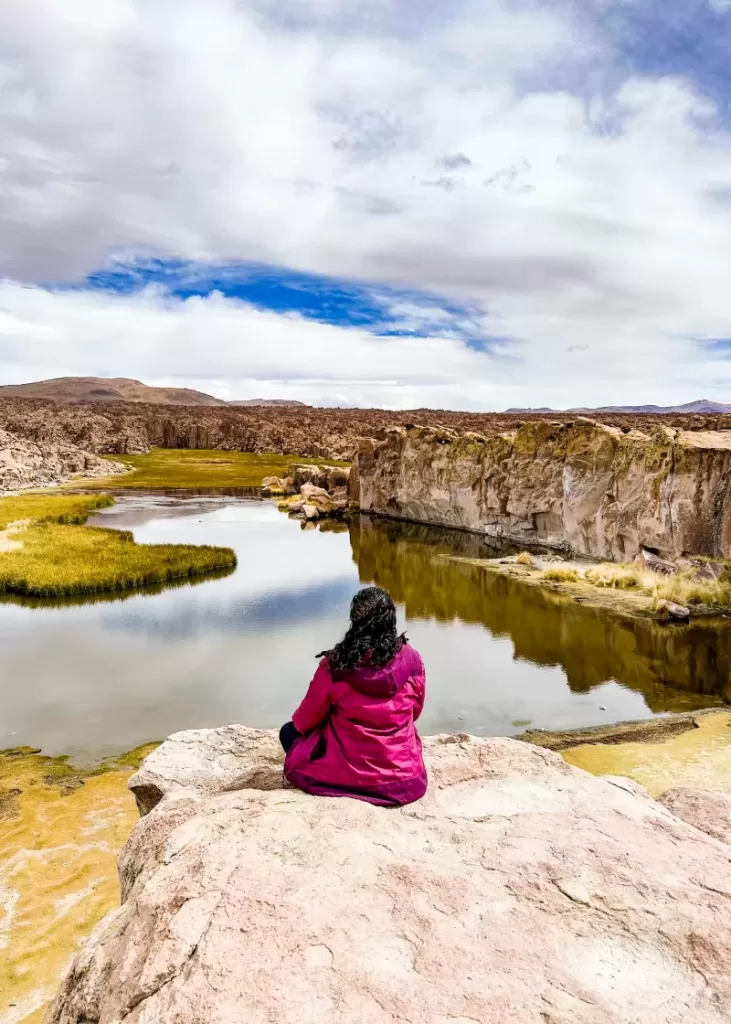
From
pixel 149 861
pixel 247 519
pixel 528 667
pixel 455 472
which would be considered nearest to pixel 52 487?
pixel 247 519

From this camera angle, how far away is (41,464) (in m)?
59.7

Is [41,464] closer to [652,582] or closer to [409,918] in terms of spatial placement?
[652,582]

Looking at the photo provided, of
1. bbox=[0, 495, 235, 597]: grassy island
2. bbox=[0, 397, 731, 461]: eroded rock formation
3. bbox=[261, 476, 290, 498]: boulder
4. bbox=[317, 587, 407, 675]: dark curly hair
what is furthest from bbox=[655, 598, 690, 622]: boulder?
bbox=[0, 397, 731, 461]: eroded rock formation

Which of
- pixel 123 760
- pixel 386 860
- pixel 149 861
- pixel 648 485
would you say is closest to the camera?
pixel 386 860

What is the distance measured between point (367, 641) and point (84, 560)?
72.4ft

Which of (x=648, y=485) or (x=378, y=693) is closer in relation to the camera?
(x=378, y=693)

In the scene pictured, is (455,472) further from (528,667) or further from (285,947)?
(285,947)

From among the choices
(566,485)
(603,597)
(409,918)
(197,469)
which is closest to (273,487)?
(197,469)

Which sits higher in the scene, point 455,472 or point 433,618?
point 455,472

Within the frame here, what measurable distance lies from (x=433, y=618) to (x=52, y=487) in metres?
43.4

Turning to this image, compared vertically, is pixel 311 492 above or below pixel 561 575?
above

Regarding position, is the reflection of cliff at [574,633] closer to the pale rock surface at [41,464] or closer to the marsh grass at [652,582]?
the marsh grass at [652,582]

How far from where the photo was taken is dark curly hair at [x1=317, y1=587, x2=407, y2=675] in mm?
4738

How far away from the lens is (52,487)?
179 ft
